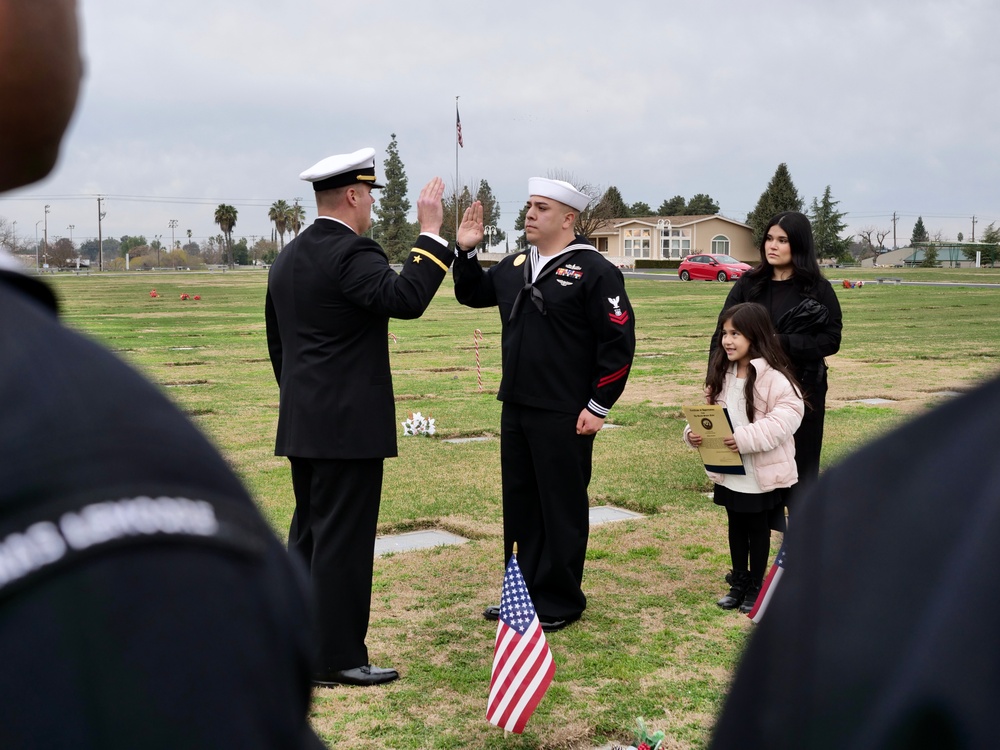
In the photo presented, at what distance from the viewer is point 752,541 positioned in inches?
228

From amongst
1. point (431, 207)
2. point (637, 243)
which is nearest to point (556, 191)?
point (431, 207)

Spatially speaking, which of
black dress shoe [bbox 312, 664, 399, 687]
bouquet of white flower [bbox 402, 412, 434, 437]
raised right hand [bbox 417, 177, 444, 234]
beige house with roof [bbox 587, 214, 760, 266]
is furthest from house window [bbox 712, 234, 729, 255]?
black dress shoe [bbox 312, 664, 399, 687]

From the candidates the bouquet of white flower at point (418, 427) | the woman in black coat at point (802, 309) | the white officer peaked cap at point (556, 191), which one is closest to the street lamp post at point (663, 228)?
the bouquet of white flower at point (418, 427)

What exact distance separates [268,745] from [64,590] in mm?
162

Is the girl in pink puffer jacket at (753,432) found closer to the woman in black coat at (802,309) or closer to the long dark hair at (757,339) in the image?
the long dark hair at (757,339)

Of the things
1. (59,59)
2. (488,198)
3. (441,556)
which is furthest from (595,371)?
(488,198)

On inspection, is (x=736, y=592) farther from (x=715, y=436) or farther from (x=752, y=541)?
(x=715, y=436)

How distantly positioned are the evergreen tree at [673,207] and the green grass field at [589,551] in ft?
323

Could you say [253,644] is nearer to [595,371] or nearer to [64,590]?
[64,590]

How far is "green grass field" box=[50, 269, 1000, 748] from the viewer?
439 cm

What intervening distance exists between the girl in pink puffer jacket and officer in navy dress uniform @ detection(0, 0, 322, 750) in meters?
5.11

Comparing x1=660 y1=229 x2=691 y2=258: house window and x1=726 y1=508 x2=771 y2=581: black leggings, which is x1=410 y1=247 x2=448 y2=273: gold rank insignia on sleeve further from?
x1=660 y1=229 x2=691 y2=258: house window

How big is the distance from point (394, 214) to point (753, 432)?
303 ft

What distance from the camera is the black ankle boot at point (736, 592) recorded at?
5711 mm
